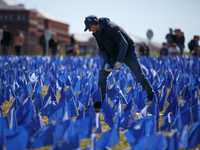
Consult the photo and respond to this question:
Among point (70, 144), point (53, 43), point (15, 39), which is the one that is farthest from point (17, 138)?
point (53, 43)

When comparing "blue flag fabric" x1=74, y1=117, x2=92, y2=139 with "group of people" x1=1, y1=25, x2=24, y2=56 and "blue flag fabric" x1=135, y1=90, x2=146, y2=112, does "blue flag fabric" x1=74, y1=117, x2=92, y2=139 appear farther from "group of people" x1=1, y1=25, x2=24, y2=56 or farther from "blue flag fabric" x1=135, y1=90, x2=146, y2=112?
"group of people" x1=1, y1=25, x2=24, y2=56

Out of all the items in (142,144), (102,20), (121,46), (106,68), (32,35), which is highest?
(32,35)

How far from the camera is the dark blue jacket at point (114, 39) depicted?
5098mm

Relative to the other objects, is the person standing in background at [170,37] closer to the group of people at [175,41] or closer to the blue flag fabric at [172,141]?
the group of people at [175,41]

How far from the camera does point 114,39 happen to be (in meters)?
5.18

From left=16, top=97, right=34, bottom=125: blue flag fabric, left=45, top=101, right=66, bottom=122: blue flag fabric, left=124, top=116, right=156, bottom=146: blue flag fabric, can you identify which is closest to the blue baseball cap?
left=45, top=101, right=66, bottom=122: blue flag fabric

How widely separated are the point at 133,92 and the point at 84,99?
876mm

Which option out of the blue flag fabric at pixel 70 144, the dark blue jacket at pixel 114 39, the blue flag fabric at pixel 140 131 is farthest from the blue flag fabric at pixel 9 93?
the blue flag fabric at pixel 70 144

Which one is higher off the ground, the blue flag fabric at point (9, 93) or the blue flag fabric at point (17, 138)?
the blue flag fabric at point (9, 93)

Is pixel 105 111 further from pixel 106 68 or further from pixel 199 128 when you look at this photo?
pixel 199 128

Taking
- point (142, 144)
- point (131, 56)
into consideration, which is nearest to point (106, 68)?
point (131, 56)

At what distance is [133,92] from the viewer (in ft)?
18.9

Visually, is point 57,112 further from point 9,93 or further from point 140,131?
point 9,93

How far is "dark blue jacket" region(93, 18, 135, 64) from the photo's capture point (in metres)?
5.10
